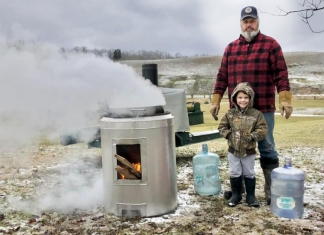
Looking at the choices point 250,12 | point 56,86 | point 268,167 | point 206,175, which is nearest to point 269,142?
point 268,167

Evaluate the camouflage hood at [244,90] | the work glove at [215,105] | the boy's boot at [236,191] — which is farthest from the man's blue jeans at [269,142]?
the work glove at [215,105]

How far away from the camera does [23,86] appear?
341cm

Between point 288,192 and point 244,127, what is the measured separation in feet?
2.49

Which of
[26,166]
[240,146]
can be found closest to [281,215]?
[240,146]

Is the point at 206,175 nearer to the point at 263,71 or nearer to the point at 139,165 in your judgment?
the point at 139,165

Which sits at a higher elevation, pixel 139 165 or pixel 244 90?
pixel 244 90

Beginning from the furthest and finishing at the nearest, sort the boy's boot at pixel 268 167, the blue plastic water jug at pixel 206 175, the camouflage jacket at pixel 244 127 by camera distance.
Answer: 1. the blue plastic water jug at pixel 206 175
2. the boy's boot at pixel 268 167
3. the camouflage jacket at pixel 244 127

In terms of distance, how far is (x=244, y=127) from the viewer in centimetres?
352

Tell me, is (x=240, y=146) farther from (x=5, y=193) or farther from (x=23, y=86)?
(x=5, y=193)

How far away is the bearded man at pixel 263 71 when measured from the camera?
364cm

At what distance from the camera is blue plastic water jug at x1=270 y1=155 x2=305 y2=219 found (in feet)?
11.0

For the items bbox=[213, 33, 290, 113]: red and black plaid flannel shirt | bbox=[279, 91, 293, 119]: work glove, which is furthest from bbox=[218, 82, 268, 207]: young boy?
bbox=[279, 91, 293, 119]: work glove

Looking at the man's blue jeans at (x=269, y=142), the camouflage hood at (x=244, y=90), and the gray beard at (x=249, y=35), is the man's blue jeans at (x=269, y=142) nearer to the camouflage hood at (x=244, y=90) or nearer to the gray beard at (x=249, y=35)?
the camouflage hood at (x=244, y=90)

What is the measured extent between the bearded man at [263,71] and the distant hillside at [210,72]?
884 inches
